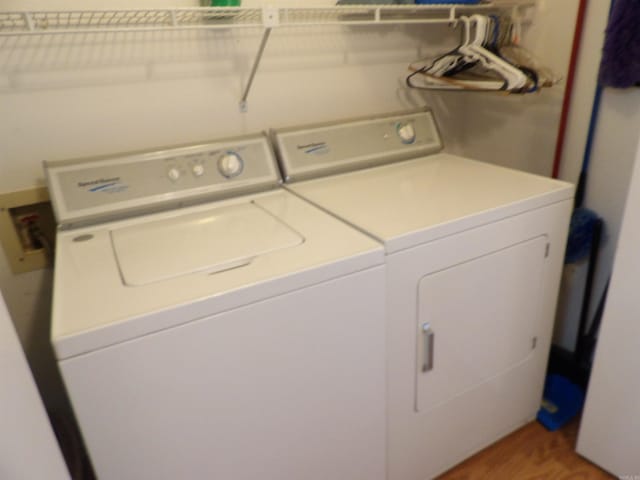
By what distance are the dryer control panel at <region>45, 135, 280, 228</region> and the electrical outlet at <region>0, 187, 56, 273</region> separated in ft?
0.62

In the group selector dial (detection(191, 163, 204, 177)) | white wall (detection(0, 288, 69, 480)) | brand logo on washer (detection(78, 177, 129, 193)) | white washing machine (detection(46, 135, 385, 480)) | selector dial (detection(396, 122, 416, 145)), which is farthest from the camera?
selector dial (detection(396, 122, 416, 145))

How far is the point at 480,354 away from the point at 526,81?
98 centimetres

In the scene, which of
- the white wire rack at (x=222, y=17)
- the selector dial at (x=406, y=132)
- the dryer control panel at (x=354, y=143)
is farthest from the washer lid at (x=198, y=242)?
the selector dial at (x=406, y=132)

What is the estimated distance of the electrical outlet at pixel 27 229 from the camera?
1403mm

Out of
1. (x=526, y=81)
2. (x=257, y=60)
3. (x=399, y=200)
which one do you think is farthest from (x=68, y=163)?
(x=526, y=81)

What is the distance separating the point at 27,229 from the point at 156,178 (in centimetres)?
47

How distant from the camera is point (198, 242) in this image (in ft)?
3.91

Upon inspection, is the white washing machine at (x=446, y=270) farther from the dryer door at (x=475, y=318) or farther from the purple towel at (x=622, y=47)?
the purple towel at (x=622, y=47)

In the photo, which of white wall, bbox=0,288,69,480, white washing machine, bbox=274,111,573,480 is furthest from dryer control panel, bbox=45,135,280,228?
white wall, bbox=0,288,69,480

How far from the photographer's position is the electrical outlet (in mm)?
1403

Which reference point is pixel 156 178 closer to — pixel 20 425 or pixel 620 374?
pixel 20 425

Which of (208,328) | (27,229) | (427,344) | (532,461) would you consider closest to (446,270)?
(427,344)

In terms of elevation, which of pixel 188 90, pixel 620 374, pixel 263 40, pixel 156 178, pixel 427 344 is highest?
pixel 263 40

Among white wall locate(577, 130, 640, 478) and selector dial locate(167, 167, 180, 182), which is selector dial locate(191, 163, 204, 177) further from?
white wall locate(577, 130, 640, 478)
